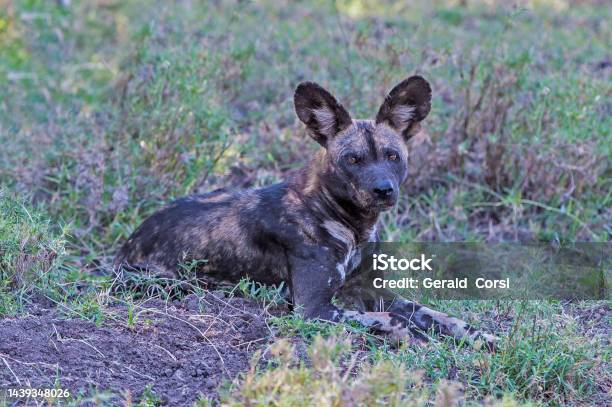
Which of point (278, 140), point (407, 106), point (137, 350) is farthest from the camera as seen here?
point (278, 140)

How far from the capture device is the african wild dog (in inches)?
207

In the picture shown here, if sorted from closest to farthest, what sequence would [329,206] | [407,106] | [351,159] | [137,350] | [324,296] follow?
[137,350] < [324,296] < [351,159] < [329,206] < [407,106]

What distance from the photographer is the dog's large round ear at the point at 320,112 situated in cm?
543

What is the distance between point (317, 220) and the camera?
5.39 metres

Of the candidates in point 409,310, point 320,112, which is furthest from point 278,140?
point 409,310

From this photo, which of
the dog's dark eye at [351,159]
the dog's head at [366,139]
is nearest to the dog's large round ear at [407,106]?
the dog's head at [366,139]

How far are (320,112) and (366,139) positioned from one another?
1.02 ft

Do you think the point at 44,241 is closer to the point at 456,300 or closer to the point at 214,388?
the point at 214,388

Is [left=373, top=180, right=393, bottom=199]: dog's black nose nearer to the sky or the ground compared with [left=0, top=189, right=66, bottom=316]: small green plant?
nearer to the sky

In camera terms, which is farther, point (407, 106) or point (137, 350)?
point (407, 106)

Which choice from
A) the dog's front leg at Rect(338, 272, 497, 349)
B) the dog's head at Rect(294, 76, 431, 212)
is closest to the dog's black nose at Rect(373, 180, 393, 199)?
the dog's head at Rect(294, 76, 431, 212)

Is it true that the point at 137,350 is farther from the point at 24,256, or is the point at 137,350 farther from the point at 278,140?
the point at 278,140

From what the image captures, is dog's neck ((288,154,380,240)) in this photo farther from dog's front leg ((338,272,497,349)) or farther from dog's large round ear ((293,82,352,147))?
dog's front leg ((338,272,497,349))

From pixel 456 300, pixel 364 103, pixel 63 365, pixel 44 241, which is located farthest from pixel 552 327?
pixel 364 103
